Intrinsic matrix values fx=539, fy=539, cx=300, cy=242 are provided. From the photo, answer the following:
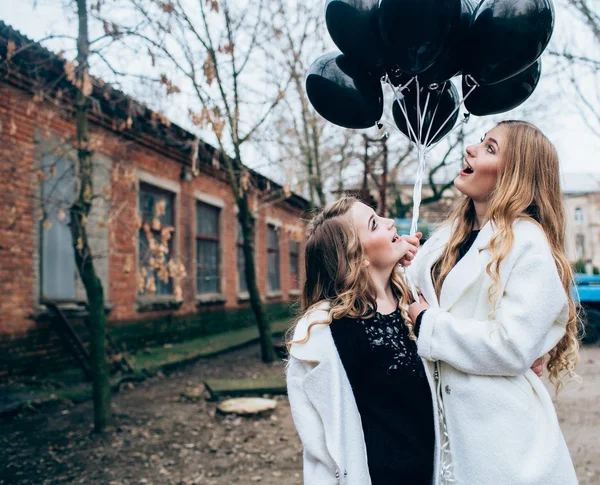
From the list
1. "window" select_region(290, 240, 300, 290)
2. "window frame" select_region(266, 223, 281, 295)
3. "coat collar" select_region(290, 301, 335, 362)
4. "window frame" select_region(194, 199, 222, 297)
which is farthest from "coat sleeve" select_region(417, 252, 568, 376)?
"window" select_region(290, 240, 300, 290)

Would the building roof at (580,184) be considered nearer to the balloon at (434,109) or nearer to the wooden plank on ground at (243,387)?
the wooden plank on ground at (243,387)

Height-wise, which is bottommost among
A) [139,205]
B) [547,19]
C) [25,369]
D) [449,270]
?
[25,369]

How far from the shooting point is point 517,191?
2.00m

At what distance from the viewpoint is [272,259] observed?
17734 mm

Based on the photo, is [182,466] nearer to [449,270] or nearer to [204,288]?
[449,270]

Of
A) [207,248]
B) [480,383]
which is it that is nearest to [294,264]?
[207,248]

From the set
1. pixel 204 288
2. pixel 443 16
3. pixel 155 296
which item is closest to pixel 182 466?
pixel 443 16

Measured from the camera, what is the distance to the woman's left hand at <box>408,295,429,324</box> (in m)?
2.02

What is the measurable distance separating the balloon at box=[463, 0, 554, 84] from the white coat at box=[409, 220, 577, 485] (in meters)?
0.74

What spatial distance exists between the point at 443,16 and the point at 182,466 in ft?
13.3

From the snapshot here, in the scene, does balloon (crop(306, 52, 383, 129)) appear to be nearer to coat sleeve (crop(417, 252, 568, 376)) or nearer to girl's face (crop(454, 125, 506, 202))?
girl's face (crop(454, 125, 506, 202))

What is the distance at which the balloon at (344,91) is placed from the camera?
2570 millimetres

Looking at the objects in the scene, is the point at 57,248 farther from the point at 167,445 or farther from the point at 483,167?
the point at 483,167

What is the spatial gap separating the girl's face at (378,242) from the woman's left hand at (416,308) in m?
0.21
